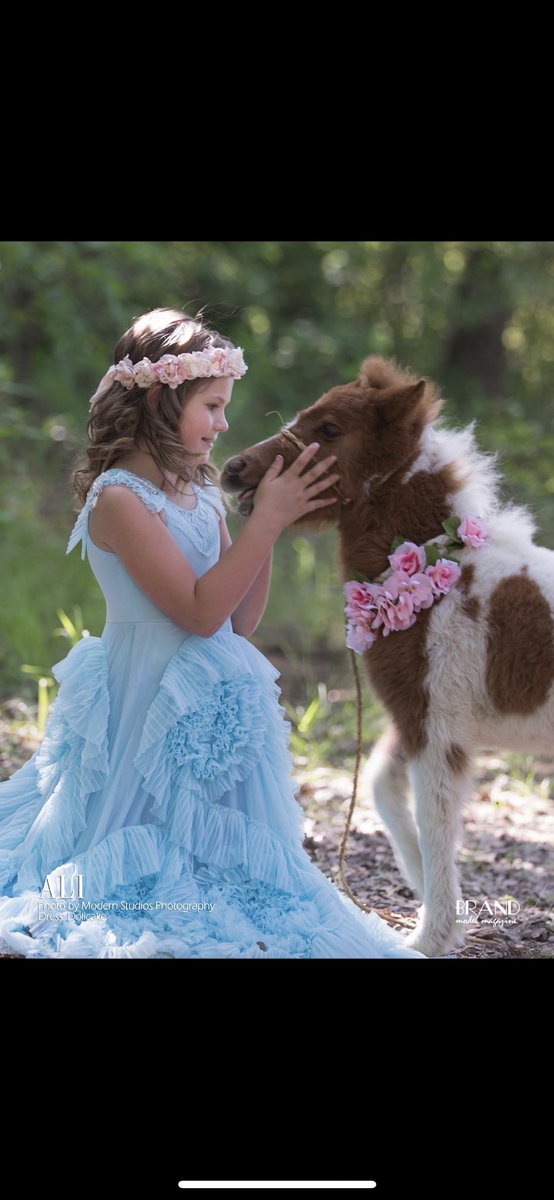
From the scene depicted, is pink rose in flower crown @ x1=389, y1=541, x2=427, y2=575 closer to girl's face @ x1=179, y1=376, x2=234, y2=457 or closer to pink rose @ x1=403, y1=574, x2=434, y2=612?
pink rose @ x1=403, y1=574, x2=434, y2=612

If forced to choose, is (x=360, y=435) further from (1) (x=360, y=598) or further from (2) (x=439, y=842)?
(2) (x=439, y=842)

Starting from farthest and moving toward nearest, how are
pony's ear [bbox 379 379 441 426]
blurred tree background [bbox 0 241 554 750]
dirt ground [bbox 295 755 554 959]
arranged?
blurred tree background [bbox 0 241 554 750]
dirt ground [bbox 295 755 554 959]
pony's ear [bbox 379 379 441 426]

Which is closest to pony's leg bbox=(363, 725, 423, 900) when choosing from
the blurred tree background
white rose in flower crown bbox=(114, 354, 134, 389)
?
white rose in flower crown bbox=(114, 354, 134, 389)

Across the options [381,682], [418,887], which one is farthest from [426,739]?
[418,887]

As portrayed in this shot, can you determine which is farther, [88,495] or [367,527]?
[367,527]

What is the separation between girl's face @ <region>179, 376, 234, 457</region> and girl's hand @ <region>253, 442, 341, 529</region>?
20cm

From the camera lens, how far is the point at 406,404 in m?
3.28

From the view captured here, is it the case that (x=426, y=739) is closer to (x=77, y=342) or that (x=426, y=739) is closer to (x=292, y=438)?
(x=292, y=438)

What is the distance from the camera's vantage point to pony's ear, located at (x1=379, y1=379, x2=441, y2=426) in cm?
326

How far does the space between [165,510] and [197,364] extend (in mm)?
402

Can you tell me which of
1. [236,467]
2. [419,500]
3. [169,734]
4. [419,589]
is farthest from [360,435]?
[169,734]

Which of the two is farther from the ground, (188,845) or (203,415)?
(203,415)

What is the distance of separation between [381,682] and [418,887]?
0.67 m
